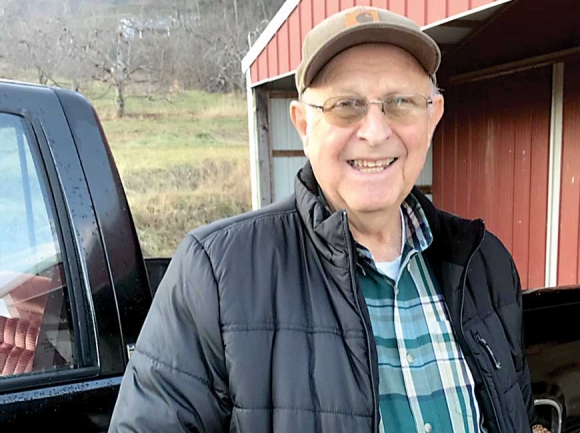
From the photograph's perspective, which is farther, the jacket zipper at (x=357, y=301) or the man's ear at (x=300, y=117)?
the man's ear at (x=300, y=117)

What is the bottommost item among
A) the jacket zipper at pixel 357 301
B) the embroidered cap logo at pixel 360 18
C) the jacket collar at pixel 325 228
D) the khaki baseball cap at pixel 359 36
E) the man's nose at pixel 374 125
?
the jacket zipper at pixel 357 301

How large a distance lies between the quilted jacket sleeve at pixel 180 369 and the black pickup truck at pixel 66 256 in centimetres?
40

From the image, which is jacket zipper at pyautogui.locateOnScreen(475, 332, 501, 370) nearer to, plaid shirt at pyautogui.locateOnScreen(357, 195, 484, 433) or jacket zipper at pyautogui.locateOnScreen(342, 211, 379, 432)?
plaid shirt at pyautogui.locateOnScreen(357, 195, 484, 433)

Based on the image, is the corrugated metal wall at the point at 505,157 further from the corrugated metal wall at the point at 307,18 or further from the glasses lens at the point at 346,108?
the glasses lens at the point at 346,108

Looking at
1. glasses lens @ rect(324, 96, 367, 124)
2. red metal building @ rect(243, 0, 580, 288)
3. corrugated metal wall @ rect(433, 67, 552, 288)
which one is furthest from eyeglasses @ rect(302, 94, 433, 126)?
corrugated metal wall @ rect(433, 67, 552, 288)

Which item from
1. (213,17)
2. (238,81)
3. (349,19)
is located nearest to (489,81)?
(349,19)

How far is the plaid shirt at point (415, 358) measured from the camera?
1.15 m

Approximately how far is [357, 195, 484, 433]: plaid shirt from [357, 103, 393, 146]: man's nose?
243 mm

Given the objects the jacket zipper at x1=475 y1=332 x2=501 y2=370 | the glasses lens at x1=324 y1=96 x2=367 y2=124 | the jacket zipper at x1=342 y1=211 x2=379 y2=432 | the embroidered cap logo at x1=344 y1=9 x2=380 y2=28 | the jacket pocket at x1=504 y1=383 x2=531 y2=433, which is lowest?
the jacket pocket at x1=504 y1=383 x2=531 y2=433

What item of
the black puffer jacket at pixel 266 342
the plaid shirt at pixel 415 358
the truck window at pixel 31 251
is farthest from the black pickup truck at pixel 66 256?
the plaid shirt at pixel 415 358

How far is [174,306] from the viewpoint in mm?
1057

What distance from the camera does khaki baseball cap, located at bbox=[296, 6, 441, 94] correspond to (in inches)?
45.7

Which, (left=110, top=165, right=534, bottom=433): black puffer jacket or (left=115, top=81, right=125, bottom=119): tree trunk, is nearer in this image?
(left=110, top=165, right=534, bottom=433): black puffer jacket

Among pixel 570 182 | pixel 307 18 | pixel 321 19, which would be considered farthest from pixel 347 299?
pixel 307 18
